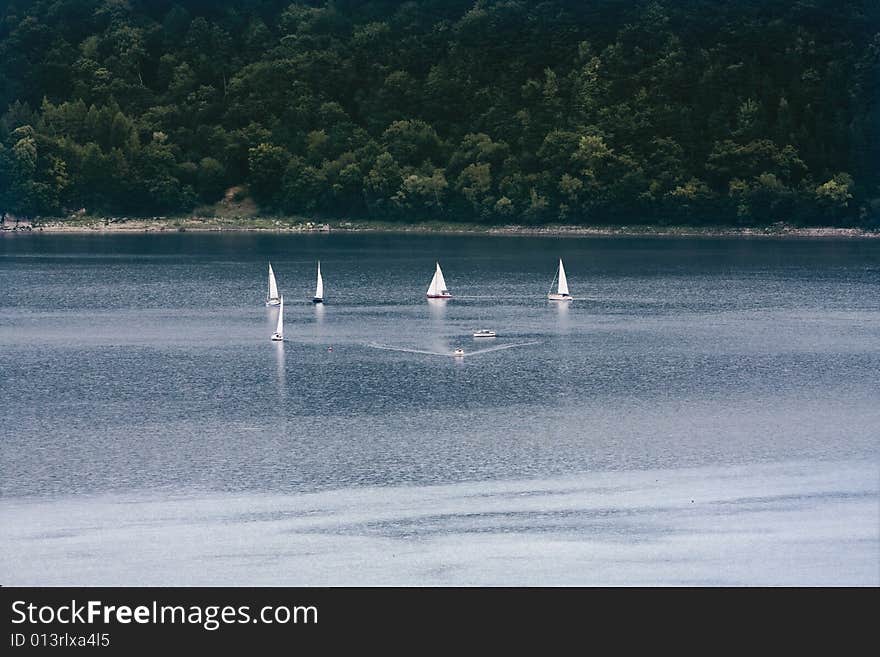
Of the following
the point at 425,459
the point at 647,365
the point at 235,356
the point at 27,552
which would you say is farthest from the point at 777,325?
the point at 27,552

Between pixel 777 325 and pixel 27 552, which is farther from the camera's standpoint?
pixel 777 325

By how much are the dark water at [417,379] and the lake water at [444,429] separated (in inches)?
9.9

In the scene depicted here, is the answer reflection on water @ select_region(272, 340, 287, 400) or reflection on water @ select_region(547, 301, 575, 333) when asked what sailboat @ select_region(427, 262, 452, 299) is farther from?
reflection on water @ select_region(272, 340, 287, 400)

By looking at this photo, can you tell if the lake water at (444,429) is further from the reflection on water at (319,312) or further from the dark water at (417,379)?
the reflection on water at (319,312)

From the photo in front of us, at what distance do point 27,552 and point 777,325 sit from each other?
7514 cm

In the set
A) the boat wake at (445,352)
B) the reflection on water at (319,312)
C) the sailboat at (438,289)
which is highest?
the sailboat at (438,289)

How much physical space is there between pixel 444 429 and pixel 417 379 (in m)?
15.5

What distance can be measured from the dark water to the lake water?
252 mm

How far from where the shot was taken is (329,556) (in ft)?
168

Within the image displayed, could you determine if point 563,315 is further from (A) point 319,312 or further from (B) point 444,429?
(B) point 444,429

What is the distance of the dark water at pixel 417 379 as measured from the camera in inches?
2621

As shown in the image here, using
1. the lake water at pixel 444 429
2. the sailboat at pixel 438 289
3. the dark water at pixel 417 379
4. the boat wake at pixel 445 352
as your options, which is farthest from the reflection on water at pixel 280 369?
the sailboat at pixel 438 289

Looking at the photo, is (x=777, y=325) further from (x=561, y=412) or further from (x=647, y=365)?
(x=561, y=412)

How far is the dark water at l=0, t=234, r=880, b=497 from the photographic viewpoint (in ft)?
218
